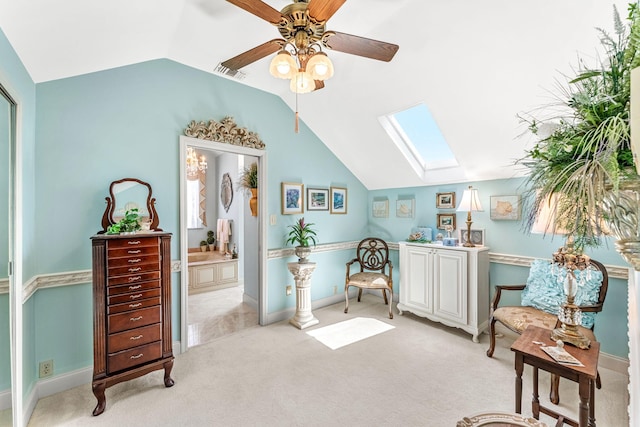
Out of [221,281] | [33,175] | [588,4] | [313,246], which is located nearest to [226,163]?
[221,281]

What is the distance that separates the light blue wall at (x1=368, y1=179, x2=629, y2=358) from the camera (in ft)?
8.18

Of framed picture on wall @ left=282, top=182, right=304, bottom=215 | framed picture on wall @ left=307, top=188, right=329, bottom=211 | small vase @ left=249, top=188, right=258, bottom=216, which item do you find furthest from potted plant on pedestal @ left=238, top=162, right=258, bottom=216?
framed picture on wall @ left=307, top=188, right=329, bottom=211

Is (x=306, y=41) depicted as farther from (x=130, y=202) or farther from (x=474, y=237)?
(x=474, y=237)

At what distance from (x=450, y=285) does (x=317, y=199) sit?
204 centimetres

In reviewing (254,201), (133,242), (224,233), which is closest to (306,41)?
(133,242)

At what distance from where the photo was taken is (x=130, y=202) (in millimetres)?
2516

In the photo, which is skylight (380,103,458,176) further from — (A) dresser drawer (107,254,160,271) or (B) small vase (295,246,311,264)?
(A) dresser drawer (107,254,160,271)

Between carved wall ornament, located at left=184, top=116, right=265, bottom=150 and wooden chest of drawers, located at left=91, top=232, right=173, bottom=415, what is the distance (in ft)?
3.93

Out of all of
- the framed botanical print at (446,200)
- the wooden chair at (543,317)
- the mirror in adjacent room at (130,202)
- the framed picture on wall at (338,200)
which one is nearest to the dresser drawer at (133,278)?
the mirror in adjacent room at (130,202)

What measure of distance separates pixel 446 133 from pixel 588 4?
145cm

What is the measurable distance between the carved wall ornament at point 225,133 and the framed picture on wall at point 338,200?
133 centimetres

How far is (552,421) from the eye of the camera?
1.93m

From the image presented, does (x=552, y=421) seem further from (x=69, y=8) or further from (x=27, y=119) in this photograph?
(x=27, y=119)

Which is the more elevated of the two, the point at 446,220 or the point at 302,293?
the point at 446,220
